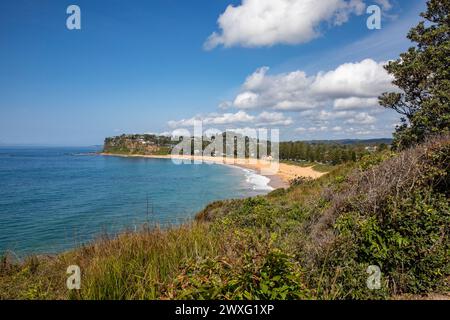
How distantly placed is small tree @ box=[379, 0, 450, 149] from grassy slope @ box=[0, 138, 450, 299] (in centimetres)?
528

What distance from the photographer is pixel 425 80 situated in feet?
37.1

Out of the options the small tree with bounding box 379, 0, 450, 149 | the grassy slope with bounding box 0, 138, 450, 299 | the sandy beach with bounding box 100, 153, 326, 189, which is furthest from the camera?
the sandy beach with bounding box 100, 153, 326, 189

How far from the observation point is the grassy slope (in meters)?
2.74

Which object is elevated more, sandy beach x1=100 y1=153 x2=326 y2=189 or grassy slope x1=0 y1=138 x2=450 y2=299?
grassy slope x1=0 y1=138 x2=450 y2=299

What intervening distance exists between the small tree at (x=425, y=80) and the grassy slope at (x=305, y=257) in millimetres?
5277

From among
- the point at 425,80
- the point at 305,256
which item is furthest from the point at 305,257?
the point at 425,80

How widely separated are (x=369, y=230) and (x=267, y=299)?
2.33 metres

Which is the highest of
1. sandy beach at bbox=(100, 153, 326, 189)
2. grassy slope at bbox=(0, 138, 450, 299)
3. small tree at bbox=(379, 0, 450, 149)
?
small tree at bbox=(379, 0, 450, 149)

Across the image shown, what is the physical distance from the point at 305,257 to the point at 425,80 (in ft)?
34.0

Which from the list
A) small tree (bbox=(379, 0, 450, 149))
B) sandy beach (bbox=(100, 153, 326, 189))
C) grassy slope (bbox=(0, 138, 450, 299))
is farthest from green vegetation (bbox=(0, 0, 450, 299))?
sandy beach (bbox=(100, 153, 326, 189))

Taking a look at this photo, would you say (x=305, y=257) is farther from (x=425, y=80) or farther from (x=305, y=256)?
(x=425, y=80)

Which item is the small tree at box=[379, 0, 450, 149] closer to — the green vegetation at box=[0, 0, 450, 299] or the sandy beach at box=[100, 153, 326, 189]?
the green vegetation at box=[0, 0, 450, 299]
